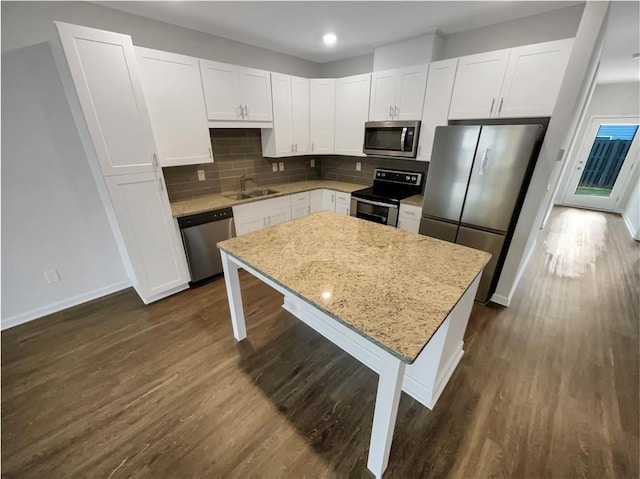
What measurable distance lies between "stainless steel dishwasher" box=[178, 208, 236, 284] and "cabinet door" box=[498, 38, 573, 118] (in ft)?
9.89

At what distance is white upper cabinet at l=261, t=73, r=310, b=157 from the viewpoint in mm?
3206

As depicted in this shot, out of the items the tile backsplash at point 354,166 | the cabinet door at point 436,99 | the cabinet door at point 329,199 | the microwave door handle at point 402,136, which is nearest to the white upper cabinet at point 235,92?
the cabinet door at point 329,199

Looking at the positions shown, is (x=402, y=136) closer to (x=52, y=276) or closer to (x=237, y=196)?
(x=237, y=196)

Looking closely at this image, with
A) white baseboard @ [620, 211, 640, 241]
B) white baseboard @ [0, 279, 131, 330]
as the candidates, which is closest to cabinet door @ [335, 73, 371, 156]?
white baseboard @ [0, 279, 131, 330]

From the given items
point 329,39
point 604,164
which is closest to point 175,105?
point 329,39

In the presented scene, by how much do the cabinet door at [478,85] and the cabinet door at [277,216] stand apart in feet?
7.44

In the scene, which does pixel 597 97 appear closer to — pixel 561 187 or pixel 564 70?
pixel 561 187

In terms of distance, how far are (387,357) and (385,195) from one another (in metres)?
2.57

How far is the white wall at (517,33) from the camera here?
2.18 metres

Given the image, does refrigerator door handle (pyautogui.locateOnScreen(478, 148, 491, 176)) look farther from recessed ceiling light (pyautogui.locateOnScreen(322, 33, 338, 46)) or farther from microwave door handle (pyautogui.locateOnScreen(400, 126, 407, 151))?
recessed ceiling light (pyautogui.locateOnScreen(322, 33, 338, 46))

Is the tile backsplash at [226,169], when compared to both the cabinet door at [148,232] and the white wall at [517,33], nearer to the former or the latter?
the cabinet door at [148,232]

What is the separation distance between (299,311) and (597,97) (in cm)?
753

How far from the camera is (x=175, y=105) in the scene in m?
2.42

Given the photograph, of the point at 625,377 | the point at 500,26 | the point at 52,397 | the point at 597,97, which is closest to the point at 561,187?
the point at 597,97
